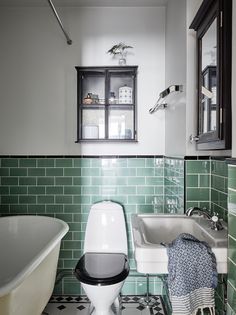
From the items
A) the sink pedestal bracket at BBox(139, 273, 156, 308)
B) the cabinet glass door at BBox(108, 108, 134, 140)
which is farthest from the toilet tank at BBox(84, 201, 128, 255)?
the cabinet glass door at BBox(108, 108, 134, 140)

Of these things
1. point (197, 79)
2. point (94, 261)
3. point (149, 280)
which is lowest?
point (149, 280)

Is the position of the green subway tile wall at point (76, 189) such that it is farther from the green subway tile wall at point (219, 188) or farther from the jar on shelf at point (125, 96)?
the green subway tile wall at point (219, 188)

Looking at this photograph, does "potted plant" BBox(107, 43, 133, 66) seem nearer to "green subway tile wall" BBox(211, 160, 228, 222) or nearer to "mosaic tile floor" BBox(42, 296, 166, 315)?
"green subway tile wall" BBox(211, 160, 228, 222)

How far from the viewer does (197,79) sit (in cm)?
174

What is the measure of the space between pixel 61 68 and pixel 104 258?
1809mm

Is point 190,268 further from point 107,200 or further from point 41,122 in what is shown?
point 41,122

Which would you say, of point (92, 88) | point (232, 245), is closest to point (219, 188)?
point (232, 245)

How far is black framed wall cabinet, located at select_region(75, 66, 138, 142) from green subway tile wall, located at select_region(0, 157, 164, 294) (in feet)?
0.83

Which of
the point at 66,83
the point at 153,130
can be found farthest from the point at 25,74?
the point at 153,130

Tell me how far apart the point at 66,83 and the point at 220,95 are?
5.55 ft

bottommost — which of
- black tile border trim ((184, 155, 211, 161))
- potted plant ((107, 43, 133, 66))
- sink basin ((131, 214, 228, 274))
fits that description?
sink basin ((131, 214, 228, 274))

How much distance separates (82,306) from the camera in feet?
7.82

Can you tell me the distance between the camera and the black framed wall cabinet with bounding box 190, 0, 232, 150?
1275 mm

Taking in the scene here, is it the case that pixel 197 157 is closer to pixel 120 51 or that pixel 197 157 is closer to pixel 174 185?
pixel 174 185
